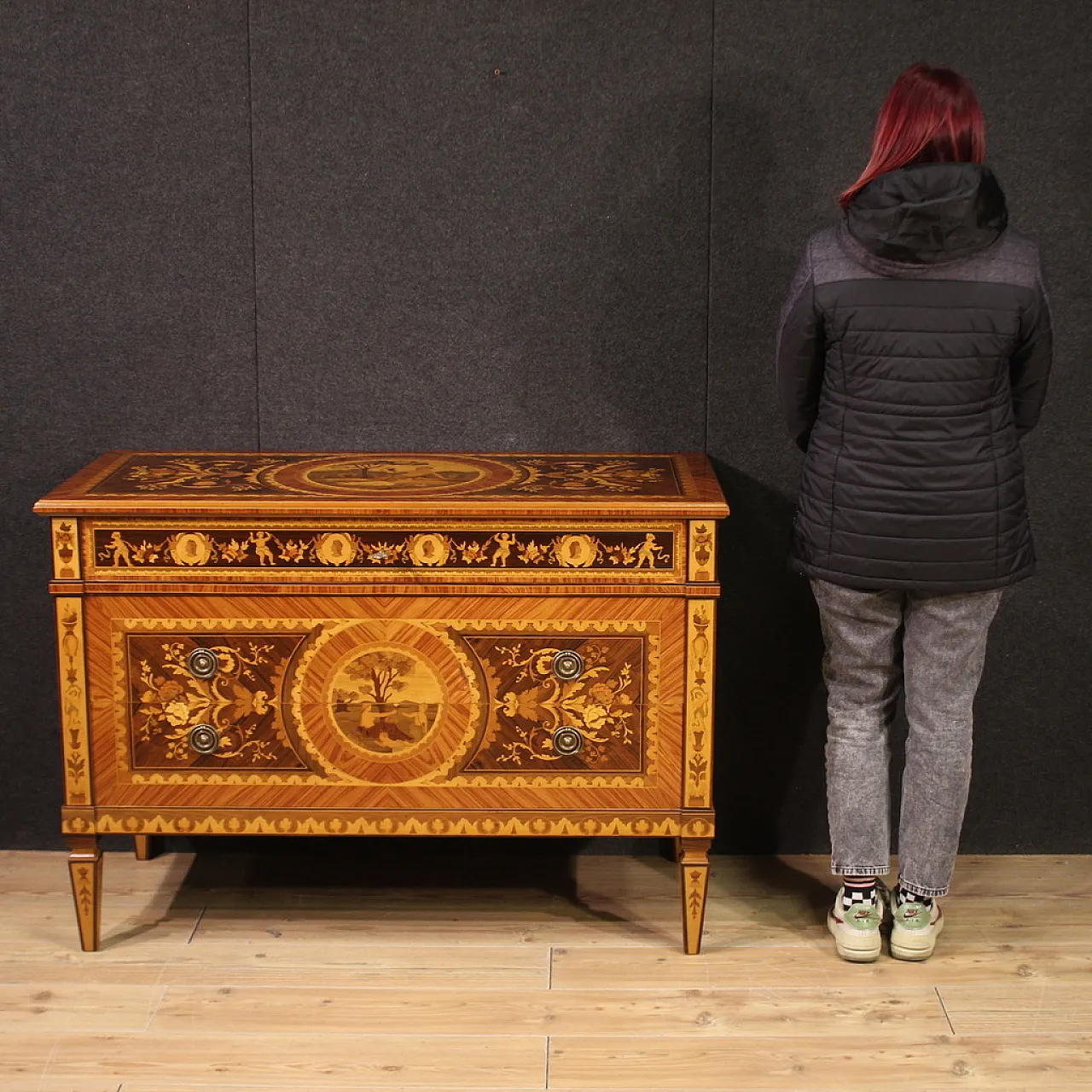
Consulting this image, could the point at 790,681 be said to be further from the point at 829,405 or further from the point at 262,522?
the point at 262,522

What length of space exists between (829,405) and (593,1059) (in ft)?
3.84

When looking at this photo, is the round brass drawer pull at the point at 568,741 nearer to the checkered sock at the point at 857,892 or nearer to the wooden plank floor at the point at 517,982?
the wooden plank floor at the point at 517,982

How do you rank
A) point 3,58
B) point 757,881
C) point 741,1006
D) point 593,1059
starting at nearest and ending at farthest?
point 593,1059, point 741,1006, point 3,58, point 757,881

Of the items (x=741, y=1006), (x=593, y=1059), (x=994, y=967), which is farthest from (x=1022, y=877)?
(x=593, y=1059)

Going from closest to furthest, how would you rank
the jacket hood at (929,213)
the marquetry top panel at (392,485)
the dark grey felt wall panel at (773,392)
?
the jacket hood at (929,213) < the marquetry top panel at (392,485) < the dark grey felt wall panel at (773,392)

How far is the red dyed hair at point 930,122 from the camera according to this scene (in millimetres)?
2412

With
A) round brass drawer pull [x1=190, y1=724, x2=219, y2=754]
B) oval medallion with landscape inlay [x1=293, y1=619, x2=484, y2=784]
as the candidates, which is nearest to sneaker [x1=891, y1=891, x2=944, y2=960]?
oval medallion with landscape inlay [x1=293, y1=619, x2=484, y2=784]

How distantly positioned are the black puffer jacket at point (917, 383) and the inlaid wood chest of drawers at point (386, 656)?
251 millimetres

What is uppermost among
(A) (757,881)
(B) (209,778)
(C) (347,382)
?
(C) (347,382)

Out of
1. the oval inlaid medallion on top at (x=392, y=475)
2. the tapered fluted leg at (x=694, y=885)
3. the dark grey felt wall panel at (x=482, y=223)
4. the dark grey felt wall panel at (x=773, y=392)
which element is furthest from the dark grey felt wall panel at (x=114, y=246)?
the tapered fluted leg at (x=694, y=885)

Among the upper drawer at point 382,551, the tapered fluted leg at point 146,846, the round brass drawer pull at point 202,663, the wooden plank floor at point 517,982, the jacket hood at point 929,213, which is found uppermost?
the jacket hood at point 929,213

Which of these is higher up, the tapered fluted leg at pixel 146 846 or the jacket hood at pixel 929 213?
the jacket hood at pixel 929 213

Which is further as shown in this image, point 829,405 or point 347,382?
point 347,382

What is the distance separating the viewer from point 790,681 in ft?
10.4
